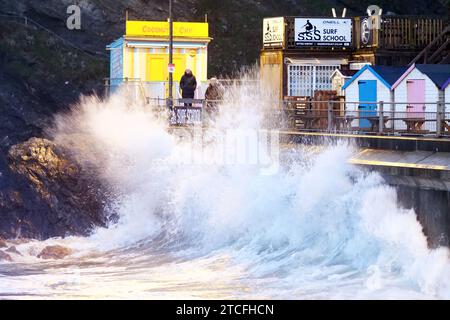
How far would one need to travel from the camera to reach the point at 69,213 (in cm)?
4641

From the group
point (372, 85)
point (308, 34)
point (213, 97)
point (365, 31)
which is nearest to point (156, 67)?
point (308, 34)

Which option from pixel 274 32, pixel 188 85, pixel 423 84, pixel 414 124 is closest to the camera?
pixel 414 124

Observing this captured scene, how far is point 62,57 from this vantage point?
2763 inches

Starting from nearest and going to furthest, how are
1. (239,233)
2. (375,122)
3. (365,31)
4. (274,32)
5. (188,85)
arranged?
(239,233) → (375,122) → (365,31) → (188,85) → (274,32)

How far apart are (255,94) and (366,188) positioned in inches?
709

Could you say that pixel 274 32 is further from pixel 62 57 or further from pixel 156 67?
pixel 62 57

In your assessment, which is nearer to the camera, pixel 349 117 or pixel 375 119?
pixel 375 119

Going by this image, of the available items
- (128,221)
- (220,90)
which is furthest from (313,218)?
(220,90)

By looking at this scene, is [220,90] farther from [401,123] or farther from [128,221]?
[401,123]

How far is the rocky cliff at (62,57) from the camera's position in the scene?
4988 cm

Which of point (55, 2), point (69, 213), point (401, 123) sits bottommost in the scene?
point (69, 213)

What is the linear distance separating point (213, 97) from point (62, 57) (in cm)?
2629

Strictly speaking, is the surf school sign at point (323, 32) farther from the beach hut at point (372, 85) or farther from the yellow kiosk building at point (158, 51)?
the yellow kiosk building at point (158, 51)

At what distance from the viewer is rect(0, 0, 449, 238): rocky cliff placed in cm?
4988
